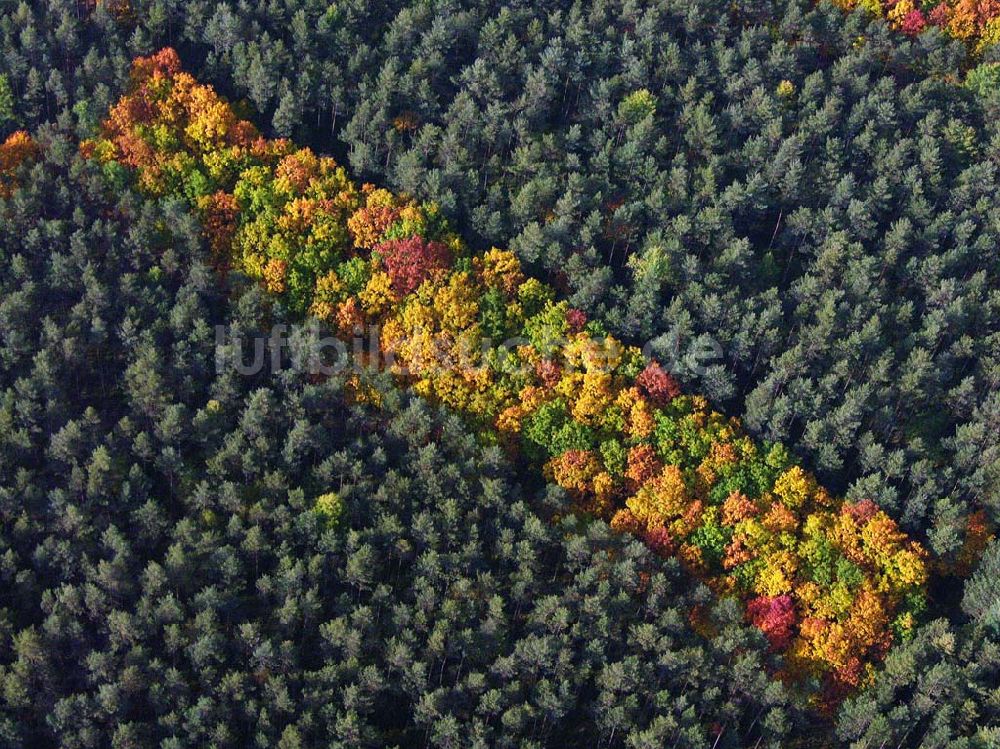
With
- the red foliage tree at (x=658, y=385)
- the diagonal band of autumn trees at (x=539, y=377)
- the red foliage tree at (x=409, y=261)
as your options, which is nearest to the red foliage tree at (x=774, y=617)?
the diagonal band of autumn trees at (x=539, y=377)

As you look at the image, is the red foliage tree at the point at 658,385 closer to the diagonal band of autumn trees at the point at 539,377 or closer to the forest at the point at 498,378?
the diagonal band of autumn trees at the point at 539,377

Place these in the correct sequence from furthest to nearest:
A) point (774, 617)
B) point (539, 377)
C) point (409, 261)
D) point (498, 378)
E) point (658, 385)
Answer: point (409, 261)
point (658, 385)
point (539, 377)
point (498, 378)
point (774, 617)

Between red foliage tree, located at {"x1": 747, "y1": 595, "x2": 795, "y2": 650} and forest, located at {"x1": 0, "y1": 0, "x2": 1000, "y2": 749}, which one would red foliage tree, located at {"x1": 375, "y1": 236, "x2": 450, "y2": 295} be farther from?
red foliage tree, located at {"x1": 747, "y1": 595, "x2": 795, "y2": 650}

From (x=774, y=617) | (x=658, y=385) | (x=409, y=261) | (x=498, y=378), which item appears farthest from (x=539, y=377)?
(x=774, y=617)

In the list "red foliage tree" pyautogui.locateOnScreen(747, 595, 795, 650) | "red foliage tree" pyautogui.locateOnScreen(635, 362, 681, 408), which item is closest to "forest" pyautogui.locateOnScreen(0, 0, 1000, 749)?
"red foliage tree" pyautogui.locateOnScreen(747, 595, 795, 650)

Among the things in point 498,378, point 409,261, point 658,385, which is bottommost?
point 498,378

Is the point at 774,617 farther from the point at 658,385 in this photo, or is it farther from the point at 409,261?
the point at 409,261
